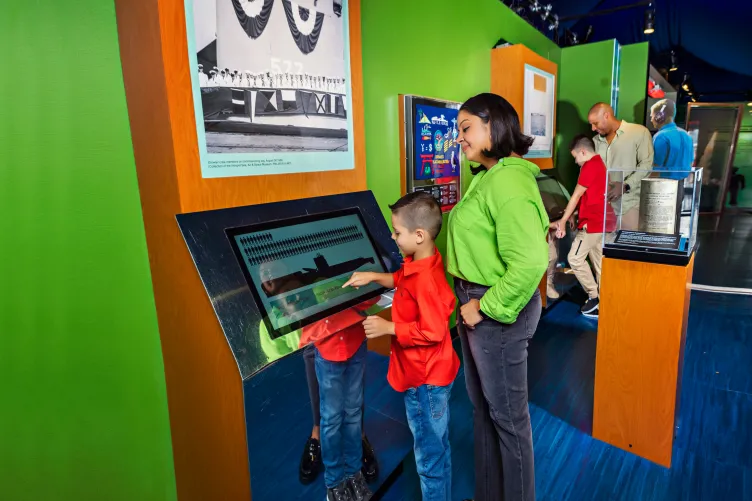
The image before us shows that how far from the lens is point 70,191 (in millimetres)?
1330

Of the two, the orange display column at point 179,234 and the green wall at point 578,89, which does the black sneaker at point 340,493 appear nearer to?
the orange display column at point 179,234

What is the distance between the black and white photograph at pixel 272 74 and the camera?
136cm

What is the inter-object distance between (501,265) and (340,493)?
3.28ft

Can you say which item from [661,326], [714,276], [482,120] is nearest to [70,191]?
[482,120]

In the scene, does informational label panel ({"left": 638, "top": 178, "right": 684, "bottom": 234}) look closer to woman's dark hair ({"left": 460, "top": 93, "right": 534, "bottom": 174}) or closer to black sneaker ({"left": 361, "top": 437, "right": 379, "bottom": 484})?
woman's dark hair ({"left": 460, "top": 93, "right": 534, "bottom": 174})

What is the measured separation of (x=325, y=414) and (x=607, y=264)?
61.2 inches

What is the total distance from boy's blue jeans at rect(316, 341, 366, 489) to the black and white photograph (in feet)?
2.50

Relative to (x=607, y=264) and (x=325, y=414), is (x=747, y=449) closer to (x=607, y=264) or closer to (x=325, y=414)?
(x=607, y=264)

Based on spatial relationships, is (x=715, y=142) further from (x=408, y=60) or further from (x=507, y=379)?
(x=507, y=379)

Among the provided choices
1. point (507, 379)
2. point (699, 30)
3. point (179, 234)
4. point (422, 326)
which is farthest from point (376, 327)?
point (699, 30)

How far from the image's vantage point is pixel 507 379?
150cm

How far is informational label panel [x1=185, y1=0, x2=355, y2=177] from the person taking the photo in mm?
1351

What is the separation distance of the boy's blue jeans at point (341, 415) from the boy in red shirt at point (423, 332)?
0.15 meters

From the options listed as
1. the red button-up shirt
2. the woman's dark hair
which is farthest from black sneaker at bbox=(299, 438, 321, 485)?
the woman's dark hair
